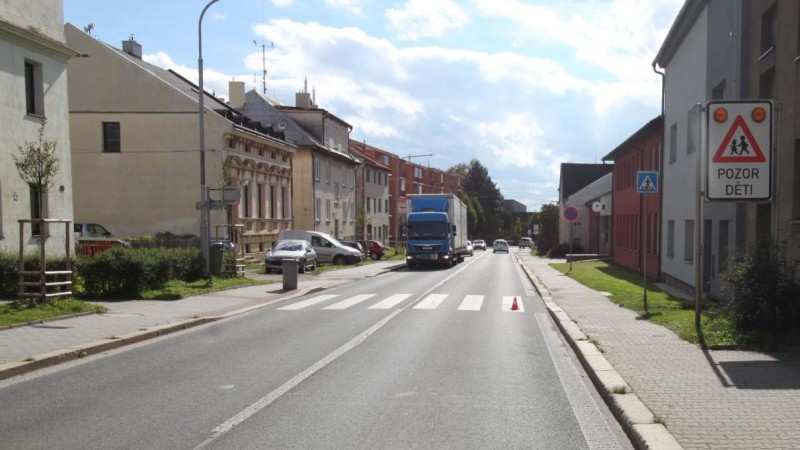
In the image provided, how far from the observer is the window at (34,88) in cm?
1961

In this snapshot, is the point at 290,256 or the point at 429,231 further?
the point at 429,231

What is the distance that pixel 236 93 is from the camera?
50.1 meters

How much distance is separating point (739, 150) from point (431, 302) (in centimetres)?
988

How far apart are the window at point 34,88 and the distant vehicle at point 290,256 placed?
12.1 meters

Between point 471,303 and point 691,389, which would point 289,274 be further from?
point 691,389

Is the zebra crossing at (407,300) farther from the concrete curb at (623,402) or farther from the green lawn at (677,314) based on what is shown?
the concrete curb at (623,402)

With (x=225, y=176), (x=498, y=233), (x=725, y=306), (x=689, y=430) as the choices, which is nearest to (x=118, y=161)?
(x=225, y=176)

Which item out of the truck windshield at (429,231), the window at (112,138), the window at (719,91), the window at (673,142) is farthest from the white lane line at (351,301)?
the window at (112,138)

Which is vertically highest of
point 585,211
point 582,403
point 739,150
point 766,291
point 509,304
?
point 739,150

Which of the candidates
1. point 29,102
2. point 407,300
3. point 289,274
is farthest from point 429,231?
point 29,102

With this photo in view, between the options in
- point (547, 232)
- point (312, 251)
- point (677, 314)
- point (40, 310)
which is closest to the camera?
point (40, 310)

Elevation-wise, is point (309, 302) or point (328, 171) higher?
point (328, 171)

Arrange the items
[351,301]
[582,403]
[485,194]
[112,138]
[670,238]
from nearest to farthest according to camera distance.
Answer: [582,403], [351,301], [670,238], [112,138], [485,194]

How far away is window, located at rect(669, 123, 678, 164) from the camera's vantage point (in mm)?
22578
